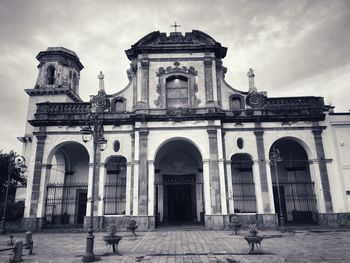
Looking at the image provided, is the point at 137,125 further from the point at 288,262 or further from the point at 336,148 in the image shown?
the point at 336,148

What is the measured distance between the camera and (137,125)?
17.3 meters

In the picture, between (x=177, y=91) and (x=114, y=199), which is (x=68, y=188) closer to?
(x=114, y=199)

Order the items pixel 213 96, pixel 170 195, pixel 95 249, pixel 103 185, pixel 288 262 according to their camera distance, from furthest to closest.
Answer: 1. pixel 170 195
2. pixel 213 96
3. pixel 103 185
4. pixel 95 249
5. pixel 288 262

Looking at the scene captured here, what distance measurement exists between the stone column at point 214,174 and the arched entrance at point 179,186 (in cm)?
276

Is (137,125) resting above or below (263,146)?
above

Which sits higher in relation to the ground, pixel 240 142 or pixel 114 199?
pixel 240 142

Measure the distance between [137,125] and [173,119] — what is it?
2.46m

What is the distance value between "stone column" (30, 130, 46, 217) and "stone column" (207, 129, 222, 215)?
11.2 meters

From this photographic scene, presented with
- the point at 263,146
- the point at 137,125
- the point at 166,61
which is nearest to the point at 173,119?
the point at 137,125

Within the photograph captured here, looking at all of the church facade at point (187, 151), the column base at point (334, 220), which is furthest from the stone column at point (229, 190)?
the column base at point (334, 220)

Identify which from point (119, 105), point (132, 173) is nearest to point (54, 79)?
point (119, 105)

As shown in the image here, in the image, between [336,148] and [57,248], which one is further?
[336,148]

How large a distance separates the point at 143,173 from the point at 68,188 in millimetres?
7220

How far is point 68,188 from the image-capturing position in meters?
19.8
